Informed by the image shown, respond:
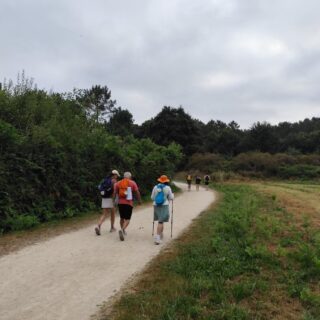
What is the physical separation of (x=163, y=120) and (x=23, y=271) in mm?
68283

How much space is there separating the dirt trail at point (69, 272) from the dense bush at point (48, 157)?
249cm

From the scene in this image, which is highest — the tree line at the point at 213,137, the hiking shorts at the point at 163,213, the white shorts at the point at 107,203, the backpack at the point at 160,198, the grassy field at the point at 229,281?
the tree line at the point at 213,137

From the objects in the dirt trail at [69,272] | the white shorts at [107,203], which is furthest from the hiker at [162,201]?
the white shorts at [107,203]

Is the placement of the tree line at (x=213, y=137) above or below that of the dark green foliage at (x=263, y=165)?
above

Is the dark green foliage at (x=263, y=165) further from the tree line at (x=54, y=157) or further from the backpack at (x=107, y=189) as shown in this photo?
the backpack at (x=107, y=189)

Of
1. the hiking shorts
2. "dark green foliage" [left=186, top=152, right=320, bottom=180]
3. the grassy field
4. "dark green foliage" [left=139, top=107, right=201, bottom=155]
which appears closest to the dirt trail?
the grassy field

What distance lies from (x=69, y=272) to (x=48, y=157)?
26.9ft

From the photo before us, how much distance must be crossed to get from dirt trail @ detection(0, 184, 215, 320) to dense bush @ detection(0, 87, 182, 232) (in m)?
2.49

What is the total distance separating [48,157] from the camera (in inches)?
605

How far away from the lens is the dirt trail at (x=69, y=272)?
5938 mm

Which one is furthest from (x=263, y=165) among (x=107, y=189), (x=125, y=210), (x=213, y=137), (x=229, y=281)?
(x=229, y=281)

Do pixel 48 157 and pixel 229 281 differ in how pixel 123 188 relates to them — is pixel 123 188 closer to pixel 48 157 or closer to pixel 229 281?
pixel 229 281

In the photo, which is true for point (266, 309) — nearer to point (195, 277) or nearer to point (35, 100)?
point (195, 277)

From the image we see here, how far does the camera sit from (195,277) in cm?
754
